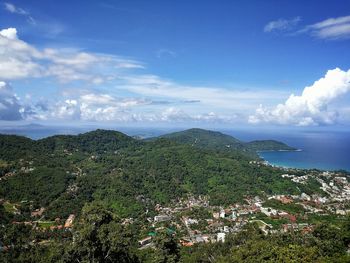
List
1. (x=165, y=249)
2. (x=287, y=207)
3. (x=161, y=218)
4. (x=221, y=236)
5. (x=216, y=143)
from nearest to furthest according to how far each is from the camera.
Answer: (x=165, y=249) < (x=221, y=236) < (x=161, y=218) < (x=287, y=207) < (x=216, y=143)

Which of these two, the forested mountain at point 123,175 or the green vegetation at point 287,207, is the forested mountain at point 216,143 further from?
the green vegetation at point 287,207

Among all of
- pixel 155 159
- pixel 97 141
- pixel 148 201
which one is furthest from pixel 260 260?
pixel 97 141

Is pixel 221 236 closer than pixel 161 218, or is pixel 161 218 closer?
pixel 221 236

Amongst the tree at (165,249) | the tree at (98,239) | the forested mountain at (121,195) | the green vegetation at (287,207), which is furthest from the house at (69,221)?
the green vegetation at (287,207)

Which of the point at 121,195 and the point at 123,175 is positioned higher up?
the point at 123,175

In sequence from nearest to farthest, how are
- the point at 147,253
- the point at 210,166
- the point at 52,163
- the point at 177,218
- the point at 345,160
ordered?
the point at 147,253
the point at 177,218
the point at 52,163
the point at 210,166
the point at 345,160

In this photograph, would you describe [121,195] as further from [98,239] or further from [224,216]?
[98,239]

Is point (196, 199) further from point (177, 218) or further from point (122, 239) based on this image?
point (122, 239)

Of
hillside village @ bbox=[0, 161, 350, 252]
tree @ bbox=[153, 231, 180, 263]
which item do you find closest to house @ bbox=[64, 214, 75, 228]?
hillside village @ bbox=[0, 161, 350, 252]

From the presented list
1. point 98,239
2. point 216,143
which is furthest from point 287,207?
point 216,143

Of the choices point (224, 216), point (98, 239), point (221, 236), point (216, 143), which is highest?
point (98, 239)

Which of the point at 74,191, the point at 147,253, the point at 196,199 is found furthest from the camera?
the point at 196,199
